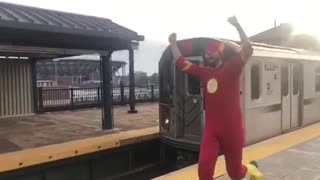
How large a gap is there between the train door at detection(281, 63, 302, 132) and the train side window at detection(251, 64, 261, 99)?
4.46ft

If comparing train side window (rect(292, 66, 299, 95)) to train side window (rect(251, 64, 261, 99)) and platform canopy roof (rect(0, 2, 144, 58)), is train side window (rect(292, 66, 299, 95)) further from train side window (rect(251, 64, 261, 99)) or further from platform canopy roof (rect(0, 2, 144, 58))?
platform canopy roof (rect(0, 2, 144, 58))

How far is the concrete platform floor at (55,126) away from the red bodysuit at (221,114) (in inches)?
182

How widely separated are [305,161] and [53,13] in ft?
22.7

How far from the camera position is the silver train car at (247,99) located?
7746mm

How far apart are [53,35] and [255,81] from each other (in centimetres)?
415

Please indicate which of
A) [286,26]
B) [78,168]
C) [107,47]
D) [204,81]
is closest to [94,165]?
[78,168]

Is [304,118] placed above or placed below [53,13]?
below

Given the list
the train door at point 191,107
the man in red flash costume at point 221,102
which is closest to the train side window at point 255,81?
the train door at point 191,107

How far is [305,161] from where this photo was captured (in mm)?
6660

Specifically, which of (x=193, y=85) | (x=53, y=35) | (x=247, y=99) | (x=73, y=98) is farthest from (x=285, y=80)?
(x=73, y=98)

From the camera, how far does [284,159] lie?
6.75 meters

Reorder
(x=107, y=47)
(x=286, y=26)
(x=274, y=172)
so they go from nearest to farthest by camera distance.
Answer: (x=274, y=172) → (x=107, y=47) → (x=286, y=26)

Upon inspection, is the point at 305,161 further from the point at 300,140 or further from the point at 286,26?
the point at 286,26

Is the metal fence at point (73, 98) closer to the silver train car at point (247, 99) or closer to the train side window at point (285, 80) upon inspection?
the silver train car at point (247, 99)
